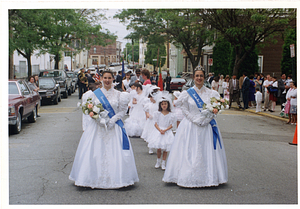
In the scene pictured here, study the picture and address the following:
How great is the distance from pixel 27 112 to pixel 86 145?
24.5ft

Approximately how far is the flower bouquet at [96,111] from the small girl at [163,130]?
5.72 feet

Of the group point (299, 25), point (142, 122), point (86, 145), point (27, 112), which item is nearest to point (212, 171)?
point (86, 145)

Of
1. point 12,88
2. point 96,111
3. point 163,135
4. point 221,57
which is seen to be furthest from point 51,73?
point 96,111

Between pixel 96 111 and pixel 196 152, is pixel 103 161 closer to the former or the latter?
pixel 96 111

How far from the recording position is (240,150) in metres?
9.00

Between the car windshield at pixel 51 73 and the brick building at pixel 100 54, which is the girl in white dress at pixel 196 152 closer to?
the car windshield at pixel 51 73

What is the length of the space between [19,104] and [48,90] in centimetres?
919

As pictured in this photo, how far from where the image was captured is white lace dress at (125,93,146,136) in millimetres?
10406

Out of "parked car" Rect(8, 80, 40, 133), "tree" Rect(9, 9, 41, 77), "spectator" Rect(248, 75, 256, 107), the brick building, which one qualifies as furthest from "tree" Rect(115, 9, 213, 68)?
the brick building

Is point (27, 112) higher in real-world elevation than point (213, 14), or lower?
lower

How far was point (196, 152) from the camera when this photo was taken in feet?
18.9

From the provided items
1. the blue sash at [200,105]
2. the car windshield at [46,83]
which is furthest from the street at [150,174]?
the car windshield at [46,83]

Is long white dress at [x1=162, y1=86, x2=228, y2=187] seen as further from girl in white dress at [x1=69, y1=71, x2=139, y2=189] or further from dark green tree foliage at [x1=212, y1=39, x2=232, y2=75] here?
dark green tree foliage at [x1=212, y1=39, x2=232, y2=75]

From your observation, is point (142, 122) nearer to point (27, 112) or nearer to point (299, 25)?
point (27, 112)
